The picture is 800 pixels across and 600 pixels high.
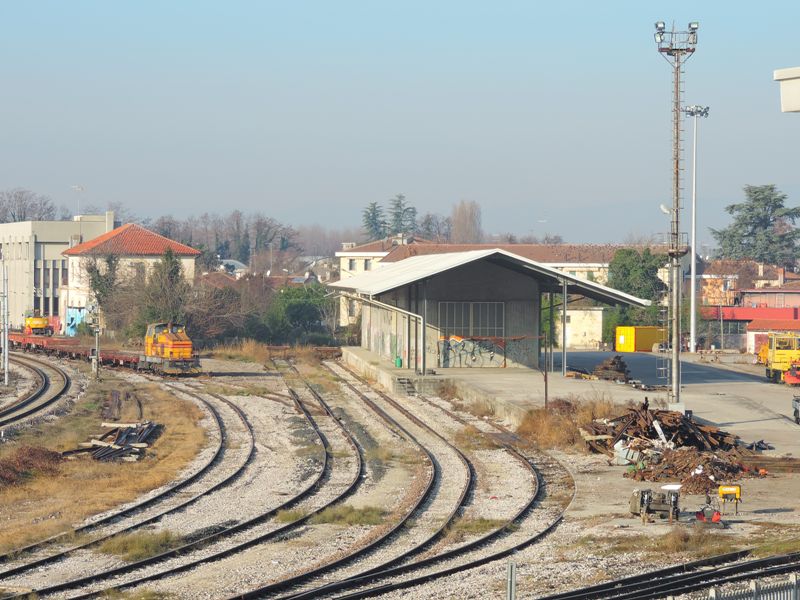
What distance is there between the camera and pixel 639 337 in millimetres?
66000

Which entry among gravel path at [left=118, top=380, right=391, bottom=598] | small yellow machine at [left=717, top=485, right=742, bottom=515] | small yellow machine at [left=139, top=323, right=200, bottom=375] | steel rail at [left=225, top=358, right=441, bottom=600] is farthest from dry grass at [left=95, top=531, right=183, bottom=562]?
small yellow machine at [left=139, top=323, right=200, bottom=375]

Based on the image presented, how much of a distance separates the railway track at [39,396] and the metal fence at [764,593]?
25.7 meters

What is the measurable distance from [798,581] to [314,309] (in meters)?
66.0

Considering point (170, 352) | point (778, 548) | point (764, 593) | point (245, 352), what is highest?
point (170, 352)

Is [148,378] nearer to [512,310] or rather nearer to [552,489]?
[512,310]

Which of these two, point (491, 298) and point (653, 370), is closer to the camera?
point (491, 298)

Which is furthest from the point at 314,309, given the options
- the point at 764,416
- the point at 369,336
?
the point at 764,416

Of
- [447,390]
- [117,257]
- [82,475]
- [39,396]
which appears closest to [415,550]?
[82,475]

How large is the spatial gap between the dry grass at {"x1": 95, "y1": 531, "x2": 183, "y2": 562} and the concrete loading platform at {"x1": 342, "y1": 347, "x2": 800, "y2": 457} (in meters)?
15.3

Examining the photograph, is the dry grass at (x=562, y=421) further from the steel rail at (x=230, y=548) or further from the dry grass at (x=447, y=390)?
the dry grass at (x=447, y=390)

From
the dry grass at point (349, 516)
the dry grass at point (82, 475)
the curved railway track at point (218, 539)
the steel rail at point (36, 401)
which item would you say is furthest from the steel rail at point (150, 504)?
the steel rail at point (36, 401)

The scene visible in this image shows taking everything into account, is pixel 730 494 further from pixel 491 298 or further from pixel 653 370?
pixel 653 370

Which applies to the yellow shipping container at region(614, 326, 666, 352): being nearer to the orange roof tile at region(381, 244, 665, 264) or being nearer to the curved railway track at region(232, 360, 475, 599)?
the orange roof tile at region(381, 244, 665, 264)

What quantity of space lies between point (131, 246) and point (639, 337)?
135ft
